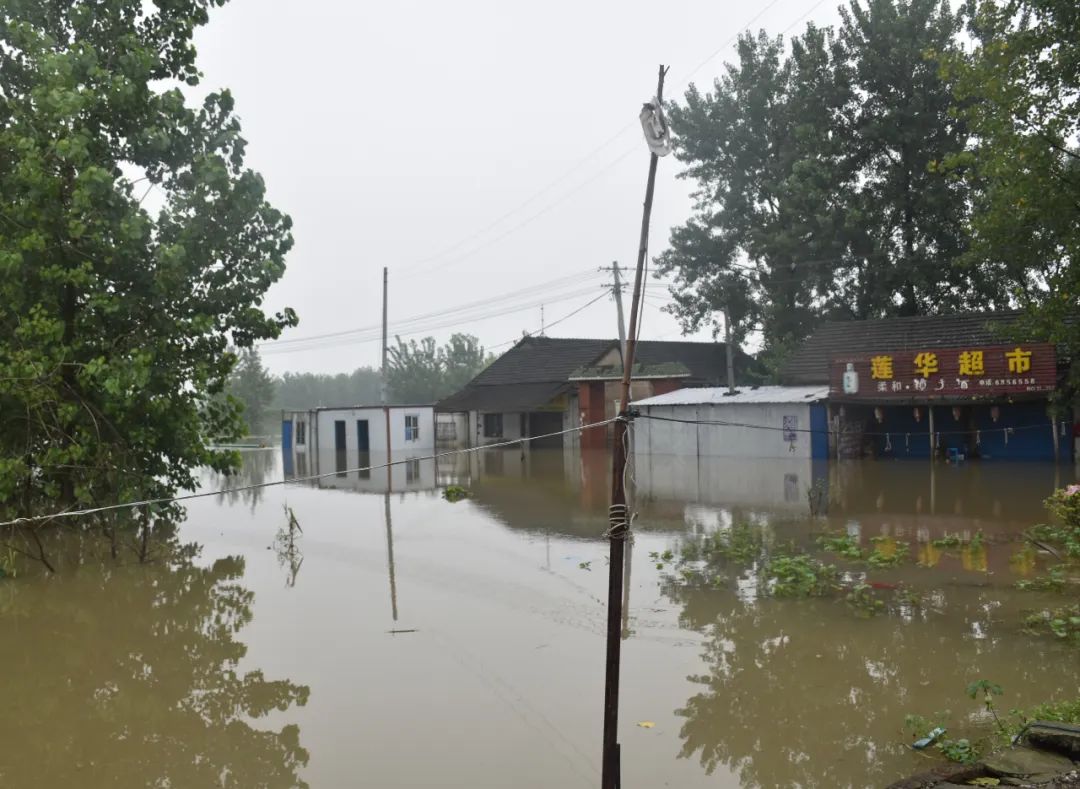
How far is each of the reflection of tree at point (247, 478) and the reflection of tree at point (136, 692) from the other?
3649mm

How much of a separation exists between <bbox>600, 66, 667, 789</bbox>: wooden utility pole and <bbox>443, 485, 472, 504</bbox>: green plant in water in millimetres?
15616

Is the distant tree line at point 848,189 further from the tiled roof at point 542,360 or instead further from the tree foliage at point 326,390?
the tree foliage at point 326,390

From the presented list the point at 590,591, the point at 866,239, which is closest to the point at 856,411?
the point at 866,239

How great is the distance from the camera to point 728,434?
2883cm

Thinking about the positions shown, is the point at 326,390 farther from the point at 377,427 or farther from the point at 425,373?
the point at 377,427

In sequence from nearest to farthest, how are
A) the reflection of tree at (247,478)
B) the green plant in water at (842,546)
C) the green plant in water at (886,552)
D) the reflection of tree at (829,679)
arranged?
the reflection of tree at (829,679) < the green plant in water at (886,552) < the green plant in water at (842,546) < the reflection of tree at (247,478)

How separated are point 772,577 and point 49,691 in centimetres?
863

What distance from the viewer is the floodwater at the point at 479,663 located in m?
6.32

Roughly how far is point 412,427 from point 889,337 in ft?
72.3

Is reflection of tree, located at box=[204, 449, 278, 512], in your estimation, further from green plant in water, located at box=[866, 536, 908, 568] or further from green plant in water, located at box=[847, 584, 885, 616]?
green plant in water, located at box=[866, 536, 908, 568]

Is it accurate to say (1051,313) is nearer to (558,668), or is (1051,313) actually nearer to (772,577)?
(772,577)

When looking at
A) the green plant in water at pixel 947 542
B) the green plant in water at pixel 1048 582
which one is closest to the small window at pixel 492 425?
the green plant in water at pixel 947 542

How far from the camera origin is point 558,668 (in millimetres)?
8164

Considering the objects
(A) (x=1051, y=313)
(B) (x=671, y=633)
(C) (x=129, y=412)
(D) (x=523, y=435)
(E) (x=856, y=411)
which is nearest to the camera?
(B) (x=671, y=633)
